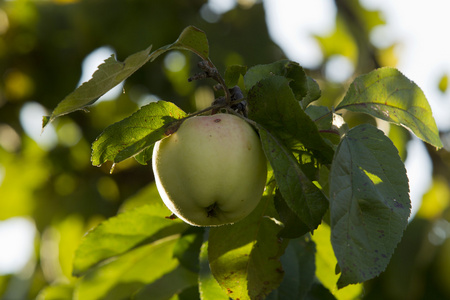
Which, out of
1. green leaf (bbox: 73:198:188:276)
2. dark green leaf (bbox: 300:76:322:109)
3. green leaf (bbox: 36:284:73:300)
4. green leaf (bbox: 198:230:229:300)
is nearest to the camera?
dark green leaf (bbox: 300:76:322:109)

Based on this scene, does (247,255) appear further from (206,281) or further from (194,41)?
(194,41)

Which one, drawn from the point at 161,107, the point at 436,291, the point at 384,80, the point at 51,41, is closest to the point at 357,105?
the point at 384,80

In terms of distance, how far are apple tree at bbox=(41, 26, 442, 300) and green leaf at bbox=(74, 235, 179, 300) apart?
270 mm

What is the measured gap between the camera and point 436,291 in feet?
6.27

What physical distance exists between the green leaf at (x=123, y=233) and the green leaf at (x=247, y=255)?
0.87 ft

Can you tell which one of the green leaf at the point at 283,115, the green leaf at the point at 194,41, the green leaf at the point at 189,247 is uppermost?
the green leaf at the point at 194,41

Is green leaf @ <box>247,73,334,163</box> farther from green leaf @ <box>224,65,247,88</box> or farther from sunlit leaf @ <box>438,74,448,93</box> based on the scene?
sunlit leaf @ <box>438,74,448,93</box>

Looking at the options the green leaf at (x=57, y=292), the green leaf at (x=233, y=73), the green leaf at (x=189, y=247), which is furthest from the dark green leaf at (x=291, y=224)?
the green leaf at (x=57, y=292)

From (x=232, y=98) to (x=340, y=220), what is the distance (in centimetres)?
28

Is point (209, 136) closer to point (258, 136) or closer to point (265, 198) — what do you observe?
point (258, 136)

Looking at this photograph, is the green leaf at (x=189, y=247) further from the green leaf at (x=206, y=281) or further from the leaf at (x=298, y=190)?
the leaf at (x=298, y=190)

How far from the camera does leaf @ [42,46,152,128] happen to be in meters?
0.78

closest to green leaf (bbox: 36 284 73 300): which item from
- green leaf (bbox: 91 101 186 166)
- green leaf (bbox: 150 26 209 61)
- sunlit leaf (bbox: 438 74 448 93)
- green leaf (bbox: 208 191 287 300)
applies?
green leaf (bbox: 208 191 287 300)

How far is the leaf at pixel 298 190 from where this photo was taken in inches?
29.4
